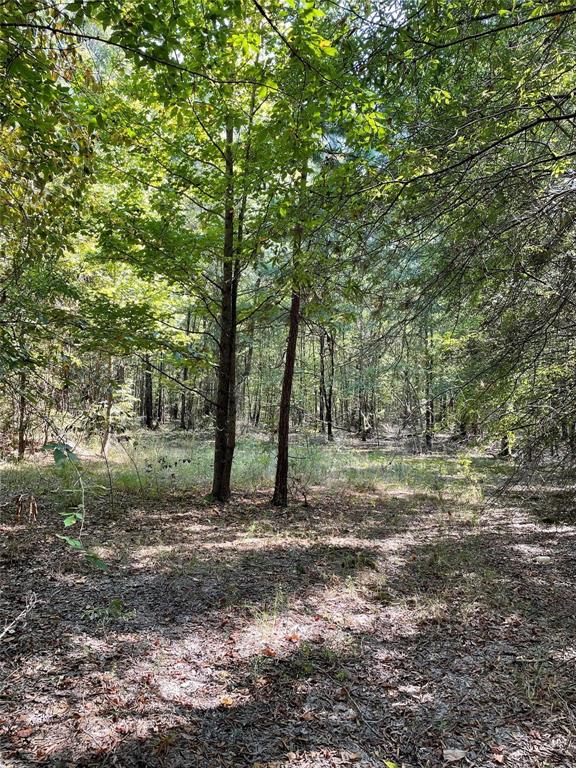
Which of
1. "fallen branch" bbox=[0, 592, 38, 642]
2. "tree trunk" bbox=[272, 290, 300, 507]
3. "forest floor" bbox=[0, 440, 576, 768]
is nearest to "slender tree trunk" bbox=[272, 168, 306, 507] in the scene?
"tree trunk" bbox=[272, 290, 300, 507]

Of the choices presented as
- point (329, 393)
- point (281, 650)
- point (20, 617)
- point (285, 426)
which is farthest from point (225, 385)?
point (329, 393)

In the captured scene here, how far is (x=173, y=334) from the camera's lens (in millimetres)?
9195

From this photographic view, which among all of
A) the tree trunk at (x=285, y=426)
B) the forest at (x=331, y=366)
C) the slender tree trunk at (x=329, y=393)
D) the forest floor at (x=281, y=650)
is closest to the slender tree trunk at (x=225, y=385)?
the tree trunk at (x=285, y=426)

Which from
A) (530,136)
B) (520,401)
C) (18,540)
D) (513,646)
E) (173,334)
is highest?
(530,136)

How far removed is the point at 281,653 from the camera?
12.5 ft

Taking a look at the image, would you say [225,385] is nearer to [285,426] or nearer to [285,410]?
[285,410]

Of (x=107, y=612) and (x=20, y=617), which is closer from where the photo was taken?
(x=20, y=617)

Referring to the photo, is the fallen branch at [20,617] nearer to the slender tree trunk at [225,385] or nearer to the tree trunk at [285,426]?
the slender tree trunk at [225,385]

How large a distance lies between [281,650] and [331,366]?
2796mm

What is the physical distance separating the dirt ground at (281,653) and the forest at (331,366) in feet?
0.08

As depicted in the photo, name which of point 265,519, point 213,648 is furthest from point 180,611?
point 265,519

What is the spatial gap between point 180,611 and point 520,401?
4430 millimetres

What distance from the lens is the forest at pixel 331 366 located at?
293 cm

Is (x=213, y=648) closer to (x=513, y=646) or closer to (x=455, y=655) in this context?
(x=455, y=655)
